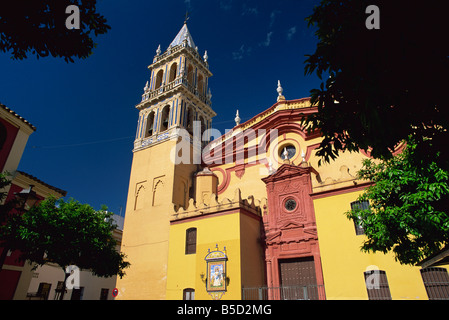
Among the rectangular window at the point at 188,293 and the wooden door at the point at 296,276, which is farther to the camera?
the rectangular window at the point at 188,293

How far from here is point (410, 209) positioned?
832 cm

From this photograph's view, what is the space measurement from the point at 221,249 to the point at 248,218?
2589 mm

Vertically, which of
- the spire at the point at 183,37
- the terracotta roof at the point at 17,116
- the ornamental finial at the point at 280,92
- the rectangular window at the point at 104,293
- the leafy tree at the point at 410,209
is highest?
the spire at the point at 183,37

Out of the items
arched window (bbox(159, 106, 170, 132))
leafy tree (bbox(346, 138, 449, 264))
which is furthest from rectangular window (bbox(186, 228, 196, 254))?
arched window (bbox(159, 106, 170, 132))

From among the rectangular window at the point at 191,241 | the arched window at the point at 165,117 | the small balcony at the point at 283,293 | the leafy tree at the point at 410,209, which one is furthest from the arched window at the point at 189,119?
the leafy tree at the point at 410,209

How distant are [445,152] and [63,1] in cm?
714

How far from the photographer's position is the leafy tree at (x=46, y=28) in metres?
4.77

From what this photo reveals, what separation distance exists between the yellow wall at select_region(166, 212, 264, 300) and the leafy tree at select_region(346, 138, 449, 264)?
24.9ft

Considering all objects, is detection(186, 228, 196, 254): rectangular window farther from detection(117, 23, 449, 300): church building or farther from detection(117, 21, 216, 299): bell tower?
detection(117, 21, 216, 299): bell tower

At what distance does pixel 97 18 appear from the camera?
5.49 m

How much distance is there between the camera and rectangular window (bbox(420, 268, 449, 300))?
37.9 ft

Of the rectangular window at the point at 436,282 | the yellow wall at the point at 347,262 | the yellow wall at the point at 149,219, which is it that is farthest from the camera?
the yellow wall at the point at 149,219

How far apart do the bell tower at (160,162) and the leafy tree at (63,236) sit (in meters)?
4.89

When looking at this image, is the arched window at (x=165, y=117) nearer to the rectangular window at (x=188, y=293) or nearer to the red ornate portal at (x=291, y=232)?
the red ornate portal at (x=291, y=232)
